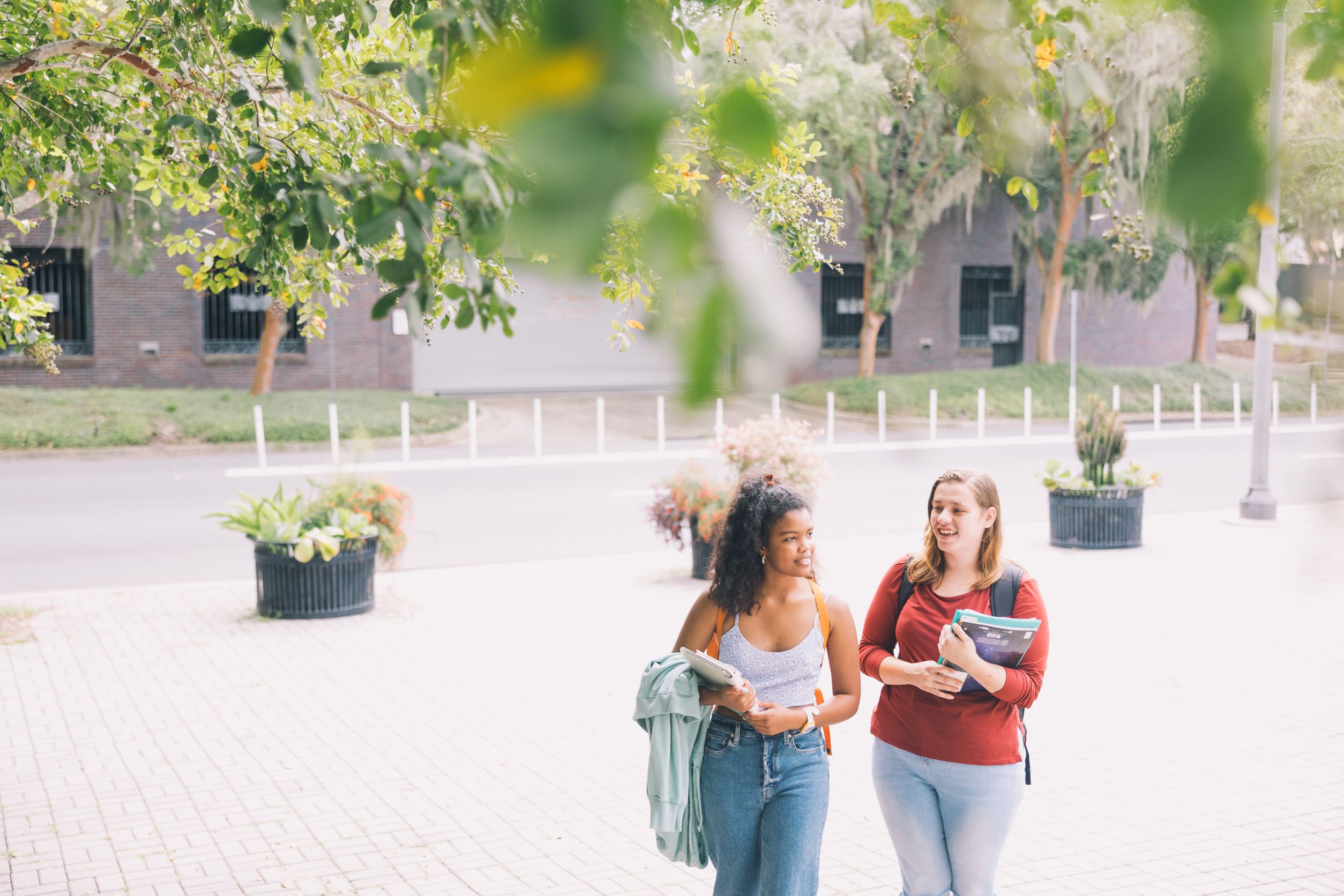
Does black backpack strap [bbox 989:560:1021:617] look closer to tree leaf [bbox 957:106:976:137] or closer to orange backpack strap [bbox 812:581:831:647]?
orange backpack strap [bbox 812:581:831:647]

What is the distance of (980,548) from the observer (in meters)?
4.48

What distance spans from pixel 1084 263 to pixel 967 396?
6.99m

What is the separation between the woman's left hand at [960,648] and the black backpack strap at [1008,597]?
281 millimetres

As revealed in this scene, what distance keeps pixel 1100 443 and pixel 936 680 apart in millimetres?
9859

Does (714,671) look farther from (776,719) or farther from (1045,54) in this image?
(1045,54)

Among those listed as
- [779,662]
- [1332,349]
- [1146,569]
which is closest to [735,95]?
[1332,349]

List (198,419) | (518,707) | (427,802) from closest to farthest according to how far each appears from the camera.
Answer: (427,802) < (518,707) < (198,419)

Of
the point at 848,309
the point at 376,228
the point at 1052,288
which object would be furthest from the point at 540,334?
the point at 376,228

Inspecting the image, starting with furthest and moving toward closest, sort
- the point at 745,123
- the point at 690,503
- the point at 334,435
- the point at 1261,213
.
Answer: the point at 334,435, the point at 690,503, the point at 1261,213, the point at 745,123

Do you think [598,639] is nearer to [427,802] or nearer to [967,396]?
[427,802]

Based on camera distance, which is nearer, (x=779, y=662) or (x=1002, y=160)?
(x=1002, y=160)

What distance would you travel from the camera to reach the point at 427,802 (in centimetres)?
635

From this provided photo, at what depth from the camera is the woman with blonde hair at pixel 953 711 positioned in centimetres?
416

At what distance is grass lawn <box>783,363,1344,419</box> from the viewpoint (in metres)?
31.9
